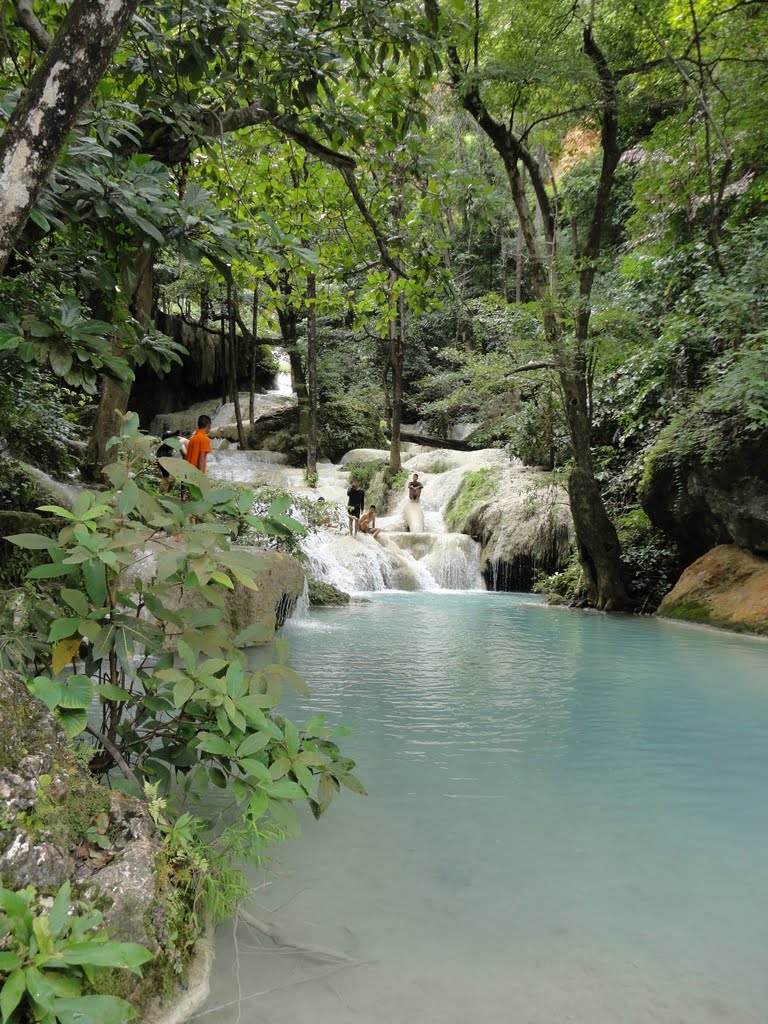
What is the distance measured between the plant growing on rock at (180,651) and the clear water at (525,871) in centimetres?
45

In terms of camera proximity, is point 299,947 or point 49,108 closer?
point 49,108

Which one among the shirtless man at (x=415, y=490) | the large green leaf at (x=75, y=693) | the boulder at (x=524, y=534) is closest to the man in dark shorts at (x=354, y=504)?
the shirtless man at (x=415, y=490)

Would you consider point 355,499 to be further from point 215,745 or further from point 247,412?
point 215,745

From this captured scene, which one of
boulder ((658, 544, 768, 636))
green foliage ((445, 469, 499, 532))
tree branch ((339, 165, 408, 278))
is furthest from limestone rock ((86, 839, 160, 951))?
green foliage ((445, 469, 499, 532))

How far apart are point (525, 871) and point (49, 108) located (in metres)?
3.20

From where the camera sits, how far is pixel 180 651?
2242mm

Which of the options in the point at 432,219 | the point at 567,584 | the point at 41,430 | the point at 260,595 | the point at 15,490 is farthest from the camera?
the point at 567,584

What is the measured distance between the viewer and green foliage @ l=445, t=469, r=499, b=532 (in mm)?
16375

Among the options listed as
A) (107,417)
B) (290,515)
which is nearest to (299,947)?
(290,515)

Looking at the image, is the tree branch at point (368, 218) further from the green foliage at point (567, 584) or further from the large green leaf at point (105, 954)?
the green foliage at point (567, 584)

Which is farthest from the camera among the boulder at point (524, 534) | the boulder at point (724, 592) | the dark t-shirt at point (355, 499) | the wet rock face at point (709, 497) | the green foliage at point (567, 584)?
the dark t-shirt at point (355, 499)

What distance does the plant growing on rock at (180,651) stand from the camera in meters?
2.10

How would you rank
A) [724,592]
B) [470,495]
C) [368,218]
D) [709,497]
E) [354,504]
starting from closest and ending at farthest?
[368,218] < [724,592] < [709,497] < [354,504] < [470,495]

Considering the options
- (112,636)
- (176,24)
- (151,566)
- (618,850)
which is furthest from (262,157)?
(618,850)
